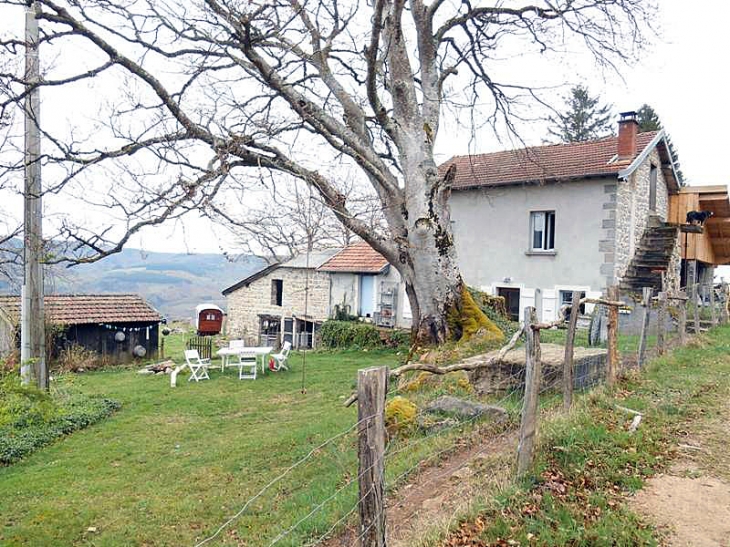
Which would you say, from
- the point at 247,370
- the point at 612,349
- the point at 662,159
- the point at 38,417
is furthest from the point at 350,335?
the point at 612,349

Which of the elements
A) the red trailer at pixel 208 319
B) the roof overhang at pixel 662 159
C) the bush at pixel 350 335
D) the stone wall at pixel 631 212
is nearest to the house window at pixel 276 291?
the red trailer at pixel 208 319

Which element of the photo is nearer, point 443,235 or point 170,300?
point 443,235

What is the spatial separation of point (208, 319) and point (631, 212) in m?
22.1

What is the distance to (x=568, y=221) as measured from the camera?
1922 centimetres

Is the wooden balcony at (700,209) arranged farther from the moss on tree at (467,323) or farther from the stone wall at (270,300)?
the stone wall at (270,300)

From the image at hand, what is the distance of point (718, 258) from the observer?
28234mm

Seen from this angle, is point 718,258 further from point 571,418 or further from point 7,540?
point 7,540

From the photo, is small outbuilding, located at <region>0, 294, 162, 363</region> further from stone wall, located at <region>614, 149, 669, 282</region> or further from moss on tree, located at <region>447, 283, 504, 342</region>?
stone wall, located at <region>614, 149, 669, 282</region>

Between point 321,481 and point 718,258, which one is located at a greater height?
point 718,258

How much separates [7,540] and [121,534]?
3.91 feet

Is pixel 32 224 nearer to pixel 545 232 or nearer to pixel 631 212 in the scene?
pixel 545 232

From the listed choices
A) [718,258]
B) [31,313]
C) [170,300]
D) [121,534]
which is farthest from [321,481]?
[170,300]

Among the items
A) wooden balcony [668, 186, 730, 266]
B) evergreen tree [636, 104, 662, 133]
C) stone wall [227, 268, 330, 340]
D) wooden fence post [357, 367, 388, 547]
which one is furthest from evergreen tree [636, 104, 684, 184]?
wooden fence post [357, 367, 388, 547]

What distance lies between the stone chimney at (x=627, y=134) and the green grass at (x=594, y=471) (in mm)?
12577
